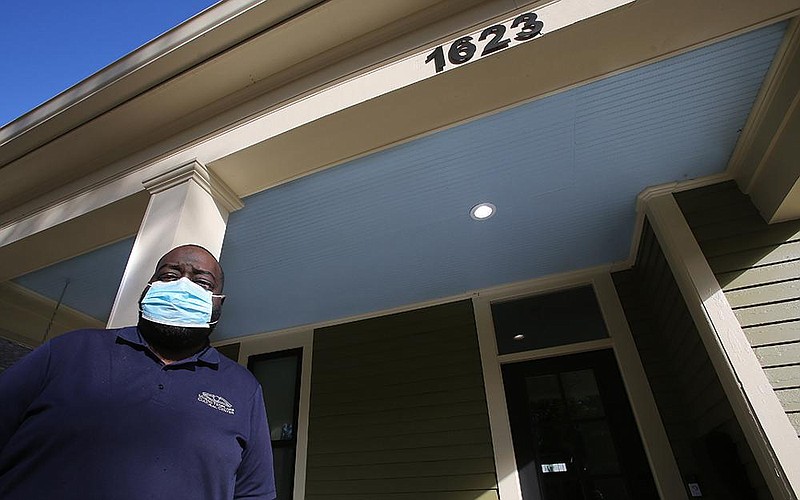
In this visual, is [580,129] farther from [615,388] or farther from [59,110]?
[59,110]

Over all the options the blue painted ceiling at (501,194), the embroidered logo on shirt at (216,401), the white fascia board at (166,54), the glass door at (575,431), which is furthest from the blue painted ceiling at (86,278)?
the glass door at (575,431)

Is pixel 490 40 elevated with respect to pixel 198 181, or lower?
elevated

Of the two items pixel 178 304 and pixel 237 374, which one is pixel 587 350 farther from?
pixel 178 304

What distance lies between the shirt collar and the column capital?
2.96ft

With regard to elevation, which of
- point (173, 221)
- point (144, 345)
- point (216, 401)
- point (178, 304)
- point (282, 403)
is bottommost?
point (216, 401)

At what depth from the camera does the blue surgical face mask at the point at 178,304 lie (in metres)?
1.13

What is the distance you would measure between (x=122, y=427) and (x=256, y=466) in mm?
359

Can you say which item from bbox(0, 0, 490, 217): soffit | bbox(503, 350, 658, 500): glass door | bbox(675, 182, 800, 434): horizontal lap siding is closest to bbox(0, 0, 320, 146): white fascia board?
bbox(0, 0, 490, 217): soffit

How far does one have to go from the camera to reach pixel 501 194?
259 cm

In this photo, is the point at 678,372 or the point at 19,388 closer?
the point at 19,388

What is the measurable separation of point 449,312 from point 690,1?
2912 mm

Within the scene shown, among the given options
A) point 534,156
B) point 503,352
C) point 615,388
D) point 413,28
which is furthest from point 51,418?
point 615,388

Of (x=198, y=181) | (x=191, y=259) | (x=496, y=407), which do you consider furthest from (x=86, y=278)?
(x=496, y=407)

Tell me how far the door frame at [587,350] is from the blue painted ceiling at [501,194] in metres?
0.17
